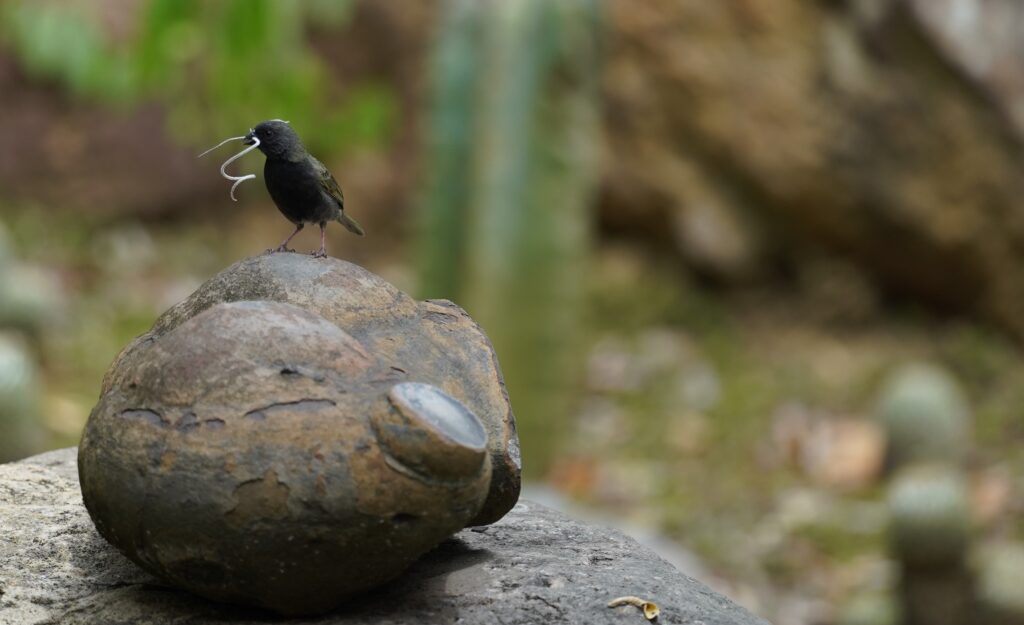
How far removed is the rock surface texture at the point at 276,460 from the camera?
2494 millimetres

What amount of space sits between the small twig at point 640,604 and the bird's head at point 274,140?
1191 millimetres

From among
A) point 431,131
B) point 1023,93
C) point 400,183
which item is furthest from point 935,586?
point 400,183

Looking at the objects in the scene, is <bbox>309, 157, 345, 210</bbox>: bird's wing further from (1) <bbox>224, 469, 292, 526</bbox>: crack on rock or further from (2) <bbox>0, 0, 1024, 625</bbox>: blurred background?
(2) <bbox>0, 0, 1024, 625</bbox>: blurred background

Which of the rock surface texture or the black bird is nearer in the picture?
the rock surface texture

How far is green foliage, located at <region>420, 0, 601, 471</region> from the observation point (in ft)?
23.9

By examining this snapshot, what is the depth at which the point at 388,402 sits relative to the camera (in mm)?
2533

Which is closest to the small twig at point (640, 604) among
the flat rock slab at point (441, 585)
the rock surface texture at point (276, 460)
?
the flat rock slab at point (441, 585)

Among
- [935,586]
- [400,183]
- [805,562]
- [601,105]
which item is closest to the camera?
[935,586]


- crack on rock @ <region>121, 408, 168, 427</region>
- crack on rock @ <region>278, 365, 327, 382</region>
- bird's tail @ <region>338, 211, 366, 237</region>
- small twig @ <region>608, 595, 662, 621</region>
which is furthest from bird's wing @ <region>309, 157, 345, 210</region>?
small twig @ <region>608, 595, 662, 621</region>

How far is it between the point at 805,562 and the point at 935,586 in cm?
92

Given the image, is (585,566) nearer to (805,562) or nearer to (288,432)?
(288,432)

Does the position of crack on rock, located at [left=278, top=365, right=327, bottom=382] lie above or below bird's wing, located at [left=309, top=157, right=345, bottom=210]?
below

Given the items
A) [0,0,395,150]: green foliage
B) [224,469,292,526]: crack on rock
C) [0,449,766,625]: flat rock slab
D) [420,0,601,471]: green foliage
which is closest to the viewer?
[224,469,292,526]: crack on rock

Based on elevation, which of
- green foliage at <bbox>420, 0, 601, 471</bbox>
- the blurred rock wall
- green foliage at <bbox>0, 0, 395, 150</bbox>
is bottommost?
green foliage at <bbox>0, 0, 395, 150</bbox>
